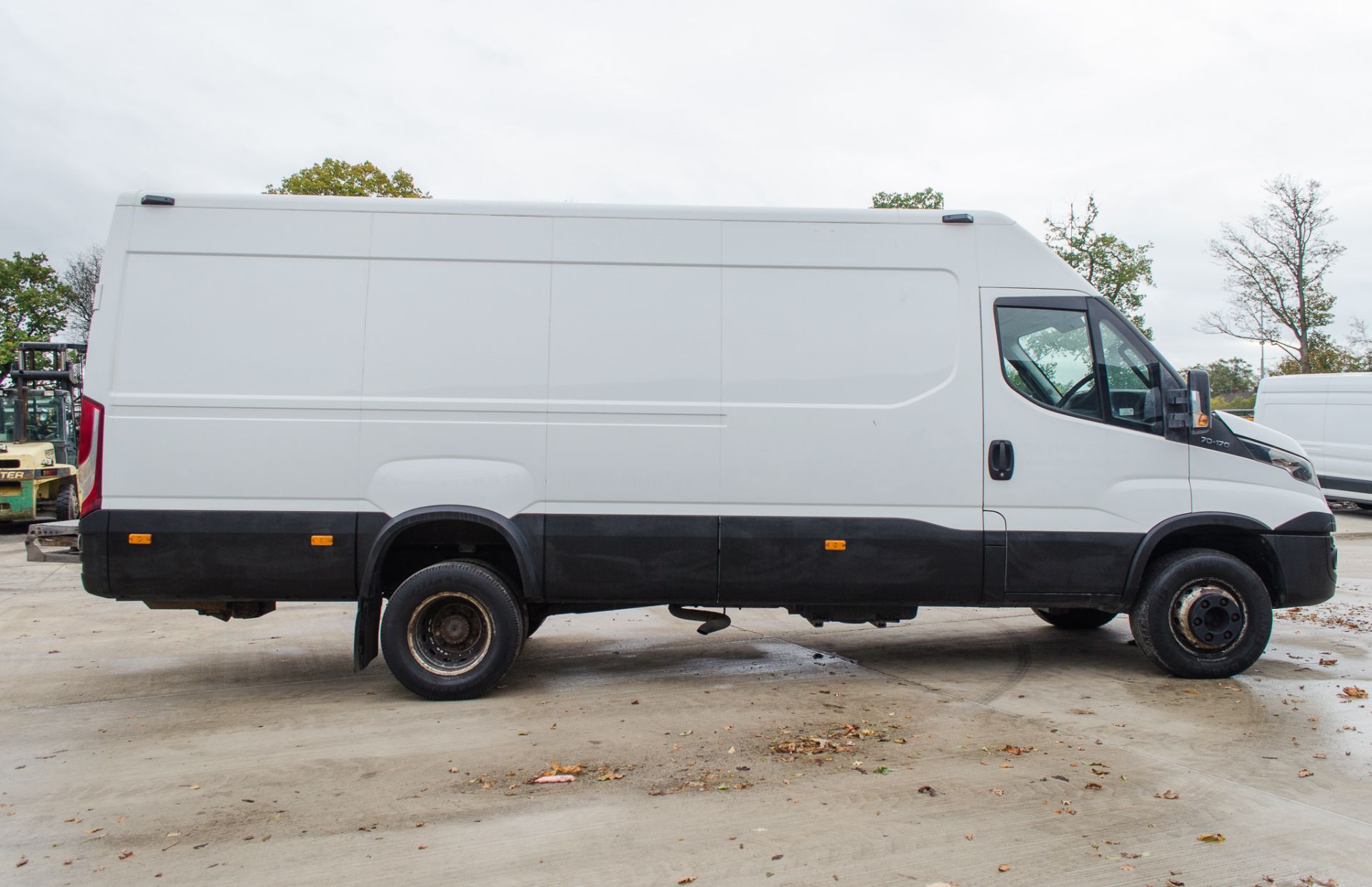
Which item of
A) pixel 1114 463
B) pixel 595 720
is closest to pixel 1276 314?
pixel 1114 463

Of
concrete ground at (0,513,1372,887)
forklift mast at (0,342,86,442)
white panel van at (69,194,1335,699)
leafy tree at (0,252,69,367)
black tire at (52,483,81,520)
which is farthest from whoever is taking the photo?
leafy tree at (0,252,69,367)

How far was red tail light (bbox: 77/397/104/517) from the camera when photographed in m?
5.54

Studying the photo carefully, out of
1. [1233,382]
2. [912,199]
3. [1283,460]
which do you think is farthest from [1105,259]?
[1233,382]

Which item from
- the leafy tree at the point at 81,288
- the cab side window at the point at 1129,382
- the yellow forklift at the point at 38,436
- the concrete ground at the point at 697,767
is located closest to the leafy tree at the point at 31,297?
the leafy tree at the point at 81,288

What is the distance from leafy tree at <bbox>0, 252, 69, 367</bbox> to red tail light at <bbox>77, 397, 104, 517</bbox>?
41457 millimetres

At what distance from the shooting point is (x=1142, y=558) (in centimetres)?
594

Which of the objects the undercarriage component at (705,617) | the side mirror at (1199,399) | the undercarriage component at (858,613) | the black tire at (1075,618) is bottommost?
the black tire at (1075,618)

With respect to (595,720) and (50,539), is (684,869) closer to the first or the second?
(595,720)

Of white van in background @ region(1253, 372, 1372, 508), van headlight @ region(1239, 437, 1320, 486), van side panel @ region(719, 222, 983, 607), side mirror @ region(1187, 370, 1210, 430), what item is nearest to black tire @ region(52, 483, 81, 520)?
van side panel @ region(719, 222, 983, 607)

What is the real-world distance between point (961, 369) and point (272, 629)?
586 centimetres

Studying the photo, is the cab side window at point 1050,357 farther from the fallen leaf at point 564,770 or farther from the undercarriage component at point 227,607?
the undercarriage component at point 227,607

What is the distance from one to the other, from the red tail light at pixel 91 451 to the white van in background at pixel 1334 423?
19.3 meters

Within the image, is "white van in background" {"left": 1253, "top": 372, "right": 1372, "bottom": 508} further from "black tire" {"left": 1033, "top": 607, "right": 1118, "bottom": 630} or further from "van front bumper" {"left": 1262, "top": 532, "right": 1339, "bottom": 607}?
"van front bumper" {"left": 1262, "top": 532, "right": 1339, "bottom": 607}

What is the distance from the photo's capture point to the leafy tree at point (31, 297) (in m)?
41.1
